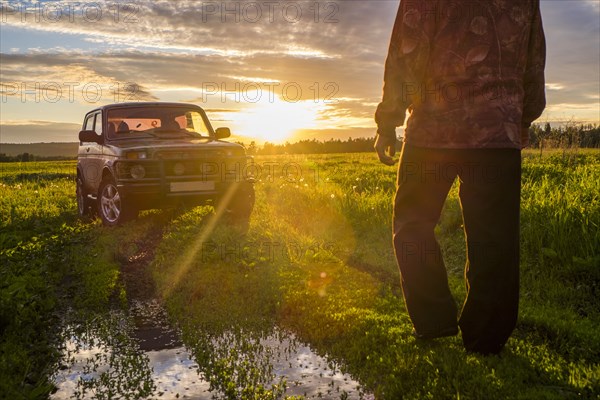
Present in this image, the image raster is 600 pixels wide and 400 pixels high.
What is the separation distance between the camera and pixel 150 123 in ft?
35.4

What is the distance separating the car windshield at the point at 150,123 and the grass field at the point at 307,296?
1586 mm

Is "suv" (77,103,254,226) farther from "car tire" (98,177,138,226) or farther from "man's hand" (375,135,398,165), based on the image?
"man's hand" (375,135,398,165)

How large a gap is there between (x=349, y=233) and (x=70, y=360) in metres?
5.43

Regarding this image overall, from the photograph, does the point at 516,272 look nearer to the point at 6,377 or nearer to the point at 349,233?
the point at 6,377

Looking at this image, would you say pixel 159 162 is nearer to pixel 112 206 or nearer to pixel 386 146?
pixel 112 206

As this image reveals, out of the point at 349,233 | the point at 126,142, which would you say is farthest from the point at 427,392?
the point at 126,142

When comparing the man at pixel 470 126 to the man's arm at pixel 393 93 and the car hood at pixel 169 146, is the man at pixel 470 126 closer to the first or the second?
the man's arm at pixel 393 93

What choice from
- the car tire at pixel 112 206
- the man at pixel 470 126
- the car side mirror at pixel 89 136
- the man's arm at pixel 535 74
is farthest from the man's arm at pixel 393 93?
the car side mirror at pixel 89 136

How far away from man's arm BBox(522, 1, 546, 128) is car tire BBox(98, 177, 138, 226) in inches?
289

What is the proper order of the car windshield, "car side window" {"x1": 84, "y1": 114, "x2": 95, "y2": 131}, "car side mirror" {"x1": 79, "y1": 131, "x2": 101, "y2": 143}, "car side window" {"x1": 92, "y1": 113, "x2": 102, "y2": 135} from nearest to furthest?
"car side mirror" {"x1": 79, "y1": 131, "x2": 101, "y2": 143}, the car windshield, "car side window" {"x1": 92, "y1": 113, "x2": 102, "y2": 135}, "car side window" {"x1": 84, "y1": 114, "x2": 95, "y2": 131}

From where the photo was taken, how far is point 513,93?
3.65 meters

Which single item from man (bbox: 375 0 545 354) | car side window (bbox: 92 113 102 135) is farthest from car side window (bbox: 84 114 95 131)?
man (bbox: 375 0 545 354)

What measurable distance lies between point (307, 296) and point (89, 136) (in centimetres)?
632

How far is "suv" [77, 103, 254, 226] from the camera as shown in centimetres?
966
